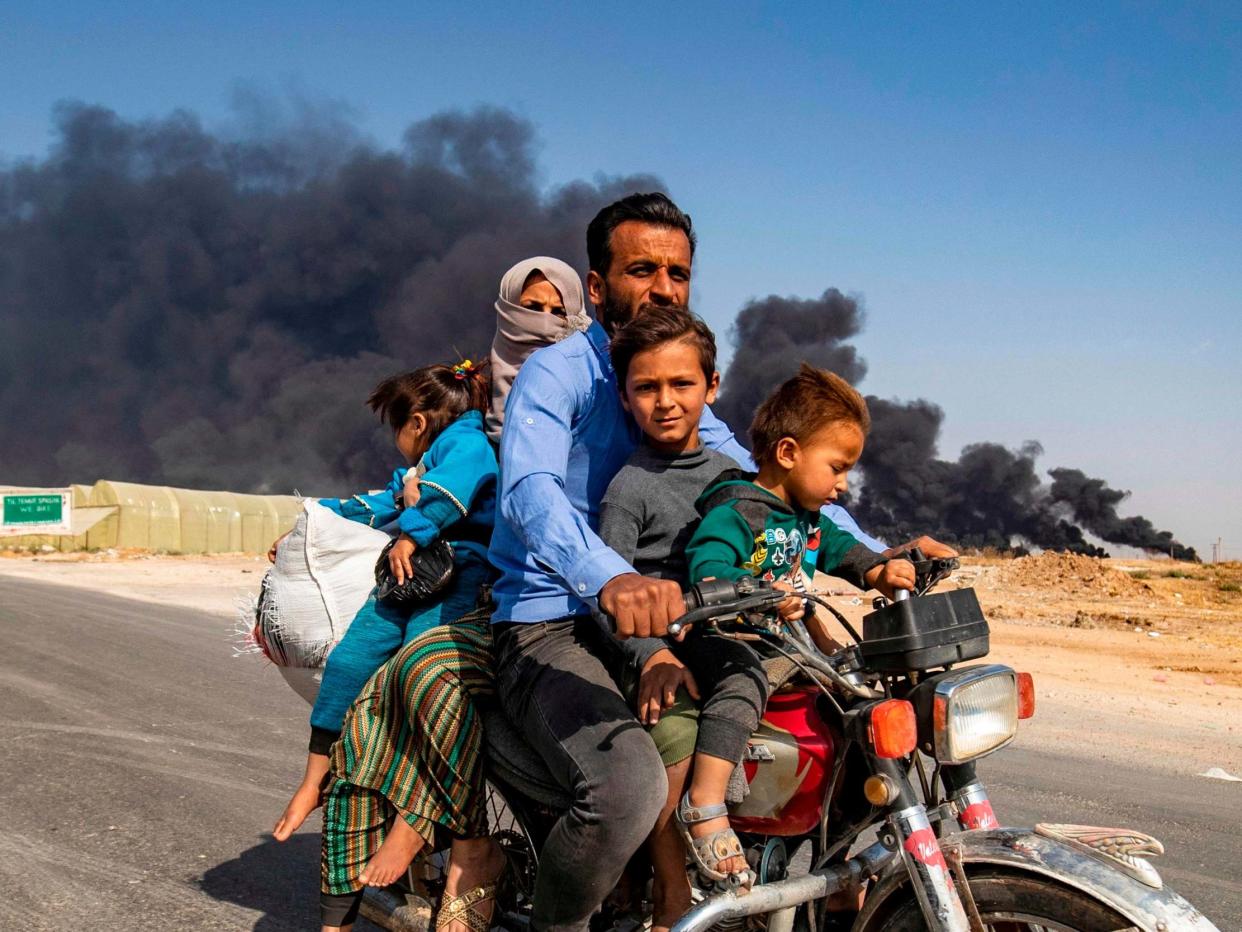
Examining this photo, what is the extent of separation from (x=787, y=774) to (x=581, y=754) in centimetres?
47

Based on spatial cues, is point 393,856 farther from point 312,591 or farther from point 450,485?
point 450,485

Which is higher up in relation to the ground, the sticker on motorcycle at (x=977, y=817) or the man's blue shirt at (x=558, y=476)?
the man's blue shirt at (x=558, y=476)

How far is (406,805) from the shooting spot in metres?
3.33

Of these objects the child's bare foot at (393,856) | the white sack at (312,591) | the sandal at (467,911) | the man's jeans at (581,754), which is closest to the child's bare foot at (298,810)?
the child's bare foot at (393,856)

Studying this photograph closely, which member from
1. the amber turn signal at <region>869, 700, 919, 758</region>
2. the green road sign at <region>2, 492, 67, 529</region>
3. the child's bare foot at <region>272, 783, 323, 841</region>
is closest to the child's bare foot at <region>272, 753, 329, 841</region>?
the child's bare foot at <region>272, 783, 323, 841</region>

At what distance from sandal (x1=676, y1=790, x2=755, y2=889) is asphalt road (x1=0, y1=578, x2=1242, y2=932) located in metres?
2.35

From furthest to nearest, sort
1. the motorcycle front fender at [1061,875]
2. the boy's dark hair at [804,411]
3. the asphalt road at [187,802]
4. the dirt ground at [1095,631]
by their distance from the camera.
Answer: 1. the dirt ground at [1095,631]
2. the asphalt road at [187,802]
3. the boy's dark hair at [804,411]
4. the motorcycle front fender at [1061,875]

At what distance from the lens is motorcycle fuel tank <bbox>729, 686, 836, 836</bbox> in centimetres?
262

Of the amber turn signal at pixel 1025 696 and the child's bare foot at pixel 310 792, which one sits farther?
the child's bare foot at pixel 310 792

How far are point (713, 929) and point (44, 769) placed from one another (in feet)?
17.3

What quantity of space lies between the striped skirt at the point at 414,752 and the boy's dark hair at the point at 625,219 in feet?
3.88

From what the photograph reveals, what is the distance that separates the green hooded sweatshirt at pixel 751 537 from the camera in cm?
270

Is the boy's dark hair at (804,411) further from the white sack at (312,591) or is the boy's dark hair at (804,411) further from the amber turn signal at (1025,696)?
the white sack at (312,591)

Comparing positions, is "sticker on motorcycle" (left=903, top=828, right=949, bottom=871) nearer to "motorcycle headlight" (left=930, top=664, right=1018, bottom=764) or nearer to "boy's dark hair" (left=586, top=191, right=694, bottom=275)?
"motorcycle headlight" (left=930, top=664, right=1018, bottom=764)
